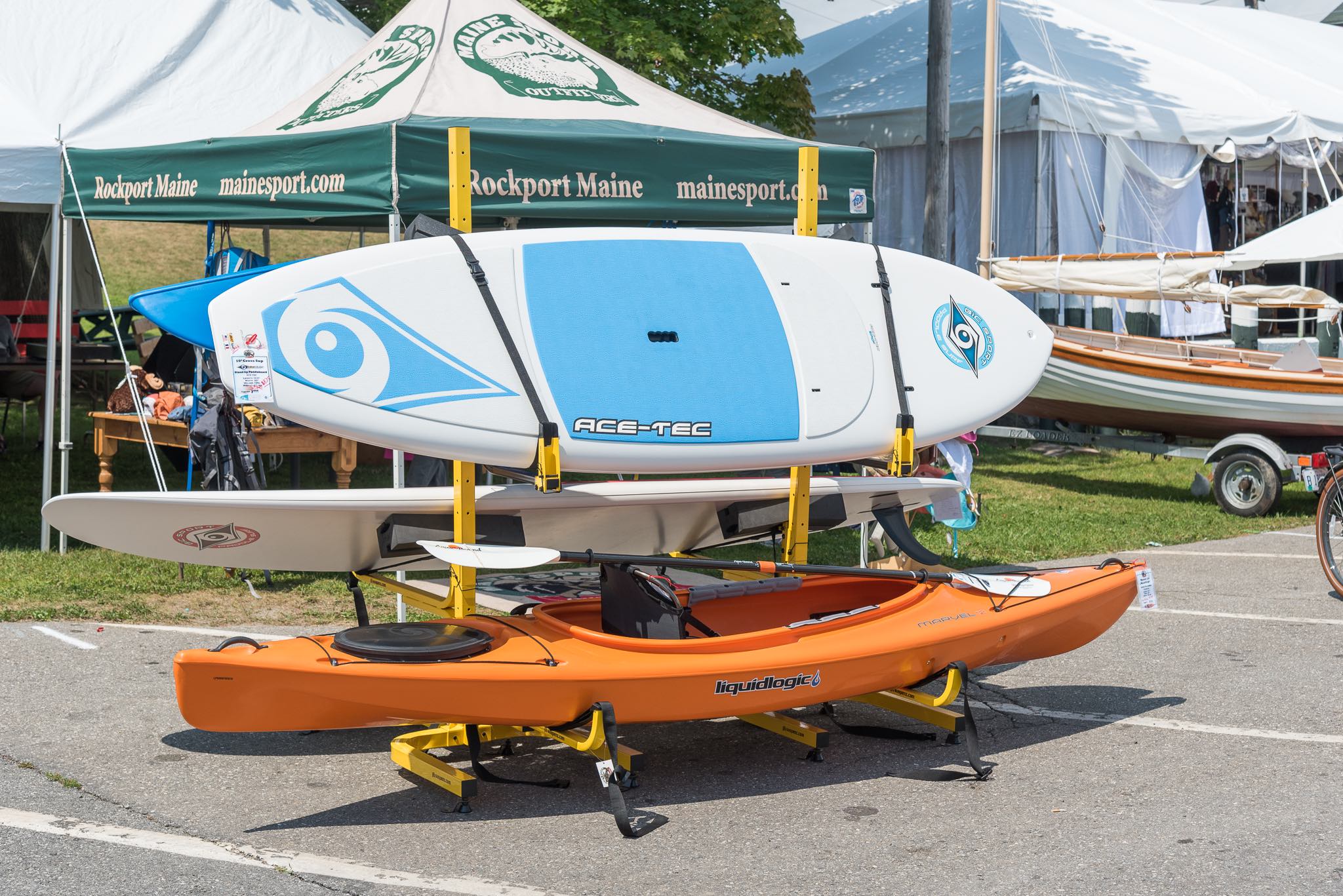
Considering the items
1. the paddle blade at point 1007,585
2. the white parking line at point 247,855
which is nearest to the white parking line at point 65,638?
the white parking line at point 247,855

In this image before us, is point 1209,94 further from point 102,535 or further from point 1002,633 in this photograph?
point 102,535

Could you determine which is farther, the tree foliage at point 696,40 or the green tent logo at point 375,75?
the tree foliage at point 696,40

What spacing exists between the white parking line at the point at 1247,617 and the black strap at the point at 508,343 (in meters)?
4.05

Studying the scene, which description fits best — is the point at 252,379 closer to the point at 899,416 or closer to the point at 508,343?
the point at 508,343

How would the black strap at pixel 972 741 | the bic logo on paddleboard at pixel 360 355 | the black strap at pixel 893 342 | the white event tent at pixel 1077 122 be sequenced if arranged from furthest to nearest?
1. the white event tent at pixel 1077 122
2. the black strap at pixel 893 342
3. the black strap at pixel 972 741
4. the bic logo on paddleboard at pixel 360 355

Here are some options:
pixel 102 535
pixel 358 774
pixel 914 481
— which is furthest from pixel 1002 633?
pixel 102 535

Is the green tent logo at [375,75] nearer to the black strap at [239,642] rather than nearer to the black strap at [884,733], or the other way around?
the black strap at [239,642]

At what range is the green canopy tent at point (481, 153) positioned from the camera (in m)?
7.35

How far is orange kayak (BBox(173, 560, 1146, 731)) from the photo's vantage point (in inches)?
182

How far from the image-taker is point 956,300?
22.1 feet

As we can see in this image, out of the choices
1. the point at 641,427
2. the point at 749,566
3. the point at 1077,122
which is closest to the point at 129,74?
the point at 641,427

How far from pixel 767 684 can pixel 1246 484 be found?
7.88 metres

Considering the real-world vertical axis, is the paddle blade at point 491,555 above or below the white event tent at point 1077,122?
below

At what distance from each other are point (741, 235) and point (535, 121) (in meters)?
2.38
